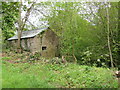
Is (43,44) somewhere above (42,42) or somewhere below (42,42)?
below

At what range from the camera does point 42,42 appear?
1431 centimetres

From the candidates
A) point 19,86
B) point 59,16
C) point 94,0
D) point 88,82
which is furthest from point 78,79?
point 59,16

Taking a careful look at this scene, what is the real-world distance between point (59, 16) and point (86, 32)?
3175 mm

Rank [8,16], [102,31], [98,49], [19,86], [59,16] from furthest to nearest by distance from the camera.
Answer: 1. [59,16]
2. [8,16]
3. [98,49]
4. [102,31]
5. [19,86]

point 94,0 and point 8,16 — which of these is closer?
point 94,0

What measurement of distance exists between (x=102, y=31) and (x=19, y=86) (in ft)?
21.7

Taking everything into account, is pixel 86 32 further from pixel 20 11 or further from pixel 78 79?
pixel 20 11

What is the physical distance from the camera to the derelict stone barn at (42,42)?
14.0 metres

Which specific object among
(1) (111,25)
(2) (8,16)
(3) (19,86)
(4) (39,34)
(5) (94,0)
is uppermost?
(5) (94,0)

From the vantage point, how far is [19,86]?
13.0ft

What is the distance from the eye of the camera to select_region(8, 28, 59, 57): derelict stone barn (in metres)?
14.0

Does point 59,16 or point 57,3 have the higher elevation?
point 57,3

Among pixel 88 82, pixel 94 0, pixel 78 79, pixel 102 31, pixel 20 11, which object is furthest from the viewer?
pixel 20 11

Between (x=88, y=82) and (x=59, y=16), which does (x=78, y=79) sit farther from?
(x=59, y=16)
